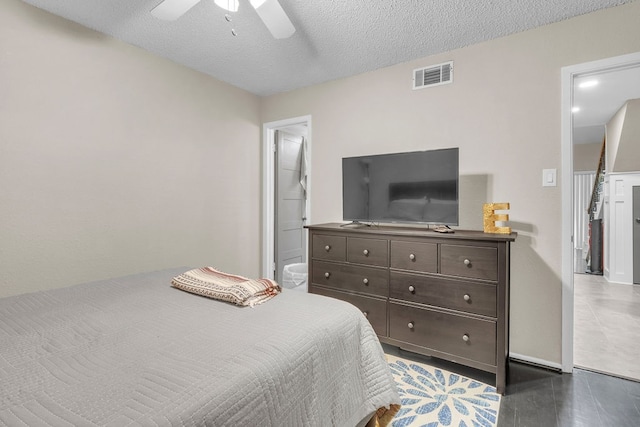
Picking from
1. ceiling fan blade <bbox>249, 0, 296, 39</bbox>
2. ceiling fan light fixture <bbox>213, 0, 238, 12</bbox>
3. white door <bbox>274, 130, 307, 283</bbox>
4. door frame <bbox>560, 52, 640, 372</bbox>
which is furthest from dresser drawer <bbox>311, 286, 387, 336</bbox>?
ceiling fan light fixture <bbox>213, 0, 238, 12</bbox>

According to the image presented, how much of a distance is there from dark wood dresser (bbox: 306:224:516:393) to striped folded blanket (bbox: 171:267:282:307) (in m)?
1.01

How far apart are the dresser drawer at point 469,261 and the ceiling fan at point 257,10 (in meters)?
1.73

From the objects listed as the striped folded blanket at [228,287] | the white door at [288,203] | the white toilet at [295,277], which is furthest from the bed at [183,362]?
the white door at [288,203]

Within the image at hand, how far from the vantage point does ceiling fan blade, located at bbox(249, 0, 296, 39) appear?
5.67 ft

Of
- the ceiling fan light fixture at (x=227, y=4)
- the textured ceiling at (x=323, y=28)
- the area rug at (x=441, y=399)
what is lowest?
the area rug at (x=441, y=399)

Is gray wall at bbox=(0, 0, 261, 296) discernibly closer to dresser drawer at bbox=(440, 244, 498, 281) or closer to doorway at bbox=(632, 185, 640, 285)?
dresser drawer at bbox=(440, 244, 498, 281)

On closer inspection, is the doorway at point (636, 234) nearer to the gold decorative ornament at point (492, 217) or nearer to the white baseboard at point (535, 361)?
the white baseboard at point (535, 361)

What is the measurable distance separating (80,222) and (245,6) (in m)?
1.94

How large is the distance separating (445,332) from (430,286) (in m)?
0.32

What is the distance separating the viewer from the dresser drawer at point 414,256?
2.23 m

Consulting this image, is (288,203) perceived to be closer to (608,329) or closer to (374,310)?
(374,310)

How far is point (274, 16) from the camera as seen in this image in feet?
6.00

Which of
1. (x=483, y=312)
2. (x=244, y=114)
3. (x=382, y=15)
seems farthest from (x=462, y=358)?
(x=244, y=114)

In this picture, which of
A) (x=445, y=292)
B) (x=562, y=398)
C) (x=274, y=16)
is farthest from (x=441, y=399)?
(x=274, y=16)
